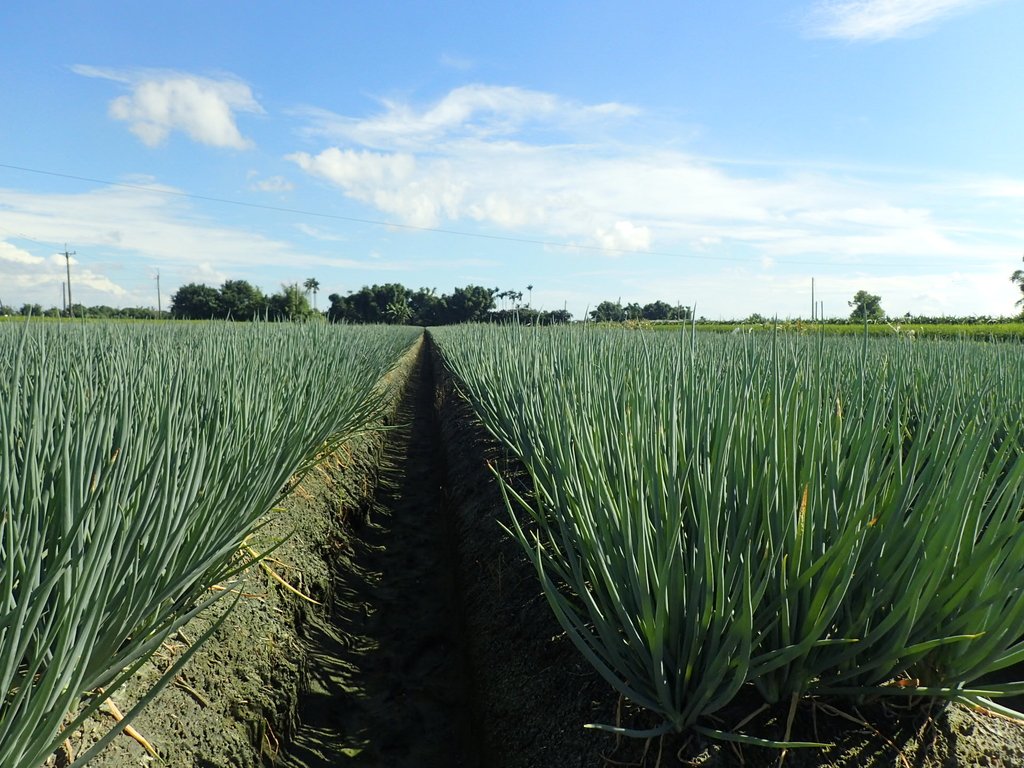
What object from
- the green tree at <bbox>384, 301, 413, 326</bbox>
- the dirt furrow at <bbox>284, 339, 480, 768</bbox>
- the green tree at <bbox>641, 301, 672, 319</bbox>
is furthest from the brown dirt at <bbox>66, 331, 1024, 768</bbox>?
the green tree at <bbox>384, 301, 413, 326</bbox>

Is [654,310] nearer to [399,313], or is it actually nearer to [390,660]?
[390,660]

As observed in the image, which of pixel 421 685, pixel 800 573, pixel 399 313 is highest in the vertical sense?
pixel 399 313

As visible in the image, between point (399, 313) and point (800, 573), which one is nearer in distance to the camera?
point (800, 573)

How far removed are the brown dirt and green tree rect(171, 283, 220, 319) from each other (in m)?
39.9

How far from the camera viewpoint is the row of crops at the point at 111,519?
1103mm

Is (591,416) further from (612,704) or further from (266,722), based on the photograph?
(266,722)

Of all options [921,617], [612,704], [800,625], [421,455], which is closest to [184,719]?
[612,704]

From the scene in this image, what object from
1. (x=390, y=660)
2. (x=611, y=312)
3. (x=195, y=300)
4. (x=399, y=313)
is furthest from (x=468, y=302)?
(x=390, y=660)

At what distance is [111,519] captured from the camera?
5.14 ft

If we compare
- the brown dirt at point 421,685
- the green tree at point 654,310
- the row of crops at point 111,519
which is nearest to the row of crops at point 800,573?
the brown dirt at point 421,685

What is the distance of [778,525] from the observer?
1.51 m

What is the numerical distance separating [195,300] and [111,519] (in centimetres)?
4642

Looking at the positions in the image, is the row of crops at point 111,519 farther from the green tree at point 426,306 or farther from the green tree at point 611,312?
the green tree at point 426,306

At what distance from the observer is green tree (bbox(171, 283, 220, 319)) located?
41.7m
